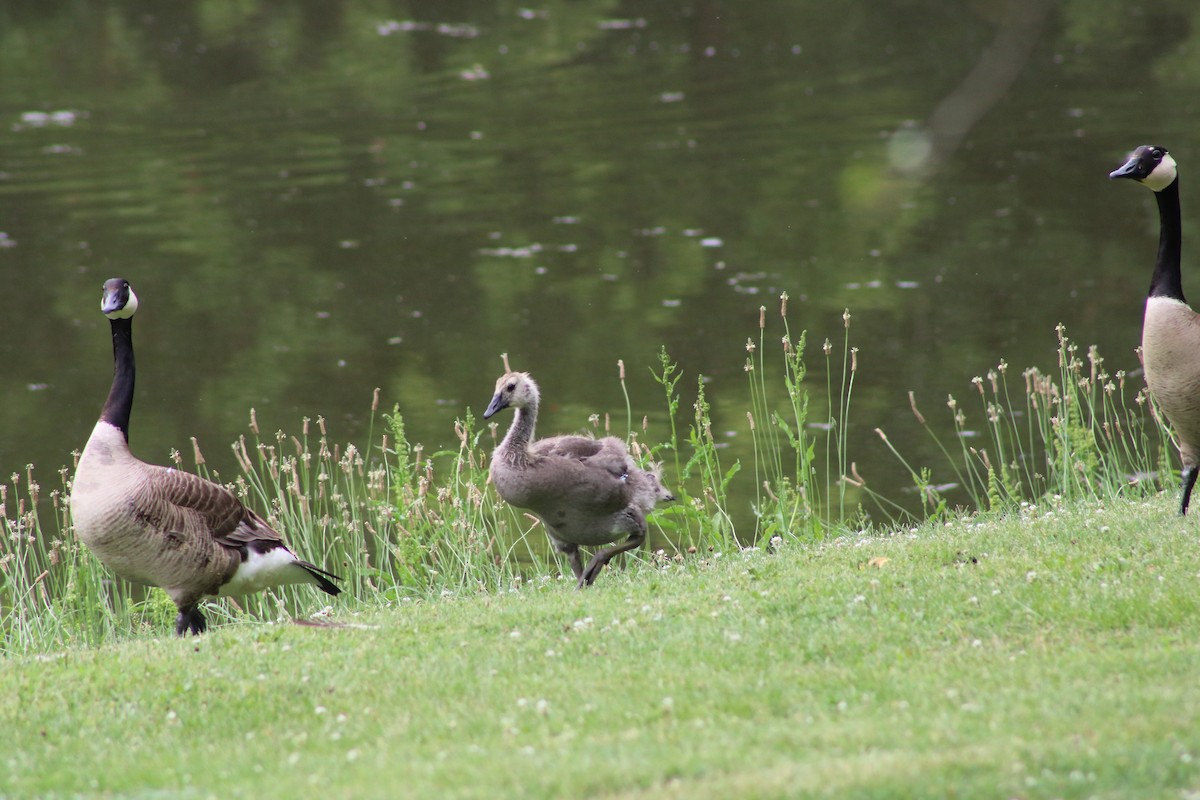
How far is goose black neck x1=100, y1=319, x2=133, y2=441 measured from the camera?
29.7 ft

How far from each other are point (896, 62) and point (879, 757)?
35.9m

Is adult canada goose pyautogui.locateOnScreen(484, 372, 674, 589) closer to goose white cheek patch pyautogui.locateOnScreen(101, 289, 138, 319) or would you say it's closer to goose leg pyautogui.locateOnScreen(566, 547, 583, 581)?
goose leg pyautogui.locateOnScreen(566, 547, 583, 581)

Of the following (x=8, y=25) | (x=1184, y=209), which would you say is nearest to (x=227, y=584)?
(x=1184, y=209)

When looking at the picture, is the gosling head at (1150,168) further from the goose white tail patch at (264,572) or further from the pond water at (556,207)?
the goose white tail patch at (264,572)

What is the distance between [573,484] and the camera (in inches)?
354

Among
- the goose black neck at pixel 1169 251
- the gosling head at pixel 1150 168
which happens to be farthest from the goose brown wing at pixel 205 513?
the gosling head at pixel 1150 168

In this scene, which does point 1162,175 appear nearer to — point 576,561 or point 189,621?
point 576,561

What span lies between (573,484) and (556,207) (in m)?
18.8

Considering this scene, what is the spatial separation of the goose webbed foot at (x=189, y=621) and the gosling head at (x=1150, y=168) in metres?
6.46

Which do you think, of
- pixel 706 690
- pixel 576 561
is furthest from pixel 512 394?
pixel 706 690

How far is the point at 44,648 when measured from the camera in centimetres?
938

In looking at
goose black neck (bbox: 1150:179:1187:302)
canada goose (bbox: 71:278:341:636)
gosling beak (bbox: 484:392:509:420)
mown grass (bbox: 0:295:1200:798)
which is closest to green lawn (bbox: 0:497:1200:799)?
mown grass (bbox: 0:295:1200:798)

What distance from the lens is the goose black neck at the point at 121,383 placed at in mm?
9055

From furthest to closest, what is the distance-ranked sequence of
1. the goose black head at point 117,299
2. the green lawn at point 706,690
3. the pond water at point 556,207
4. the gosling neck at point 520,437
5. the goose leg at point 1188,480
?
the pond water at point 556,207
the goose black head at point 117,299
the gosling neck at point 520,437
the goose leg at point 1188,480
the green lawn at point 706,690
